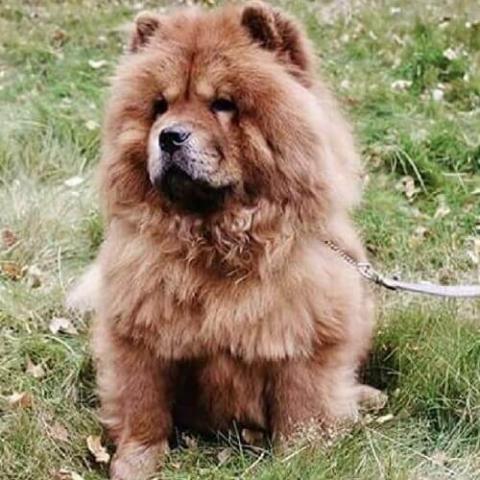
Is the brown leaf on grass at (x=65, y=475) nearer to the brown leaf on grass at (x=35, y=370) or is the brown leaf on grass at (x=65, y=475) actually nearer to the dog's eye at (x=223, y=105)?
the brown leaf on grass at (x=35, y=370)

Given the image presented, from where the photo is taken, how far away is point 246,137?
3146 mm

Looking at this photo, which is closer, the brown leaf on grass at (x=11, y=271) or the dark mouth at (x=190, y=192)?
the dark mouth at (x=190, y=192)

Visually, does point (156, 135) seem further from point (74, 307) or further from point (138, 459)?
point (74, 307)

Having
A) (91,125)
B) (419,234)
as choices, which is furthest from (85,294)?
(91,125)

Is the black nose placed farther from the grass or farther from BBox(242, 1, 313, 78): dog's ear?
the grass

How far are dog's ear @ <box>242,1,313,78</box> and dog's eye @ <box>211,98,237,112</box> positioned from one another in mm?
228

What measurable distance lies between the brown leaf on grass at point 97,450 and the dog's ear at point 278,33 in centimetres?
140

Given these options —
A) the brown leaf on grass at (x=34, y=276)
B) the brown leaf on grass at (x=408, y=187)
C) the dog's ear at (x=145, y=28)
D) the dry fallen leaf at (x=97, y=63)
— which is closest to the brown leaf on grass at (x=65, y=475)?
the brown leaf on grass at (x=34, y=276)

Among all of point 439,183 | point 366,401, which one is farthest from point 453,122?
point 366,401

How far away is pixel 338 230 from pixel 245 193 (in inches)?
14.9

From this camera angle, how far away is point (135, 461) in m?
3.43

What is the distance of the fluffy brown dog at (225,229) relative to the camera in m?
3.15

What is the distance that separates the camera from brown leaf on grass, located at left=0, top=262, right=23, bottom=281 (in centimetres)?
452

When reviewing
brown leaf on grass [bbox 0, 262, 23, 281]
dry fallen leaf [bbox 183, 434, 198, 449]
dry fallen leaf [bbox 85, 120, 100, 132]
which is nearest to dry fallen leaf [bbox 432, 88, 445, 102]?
dry fallen leaf [bbox 85, 120, 100, 132]
